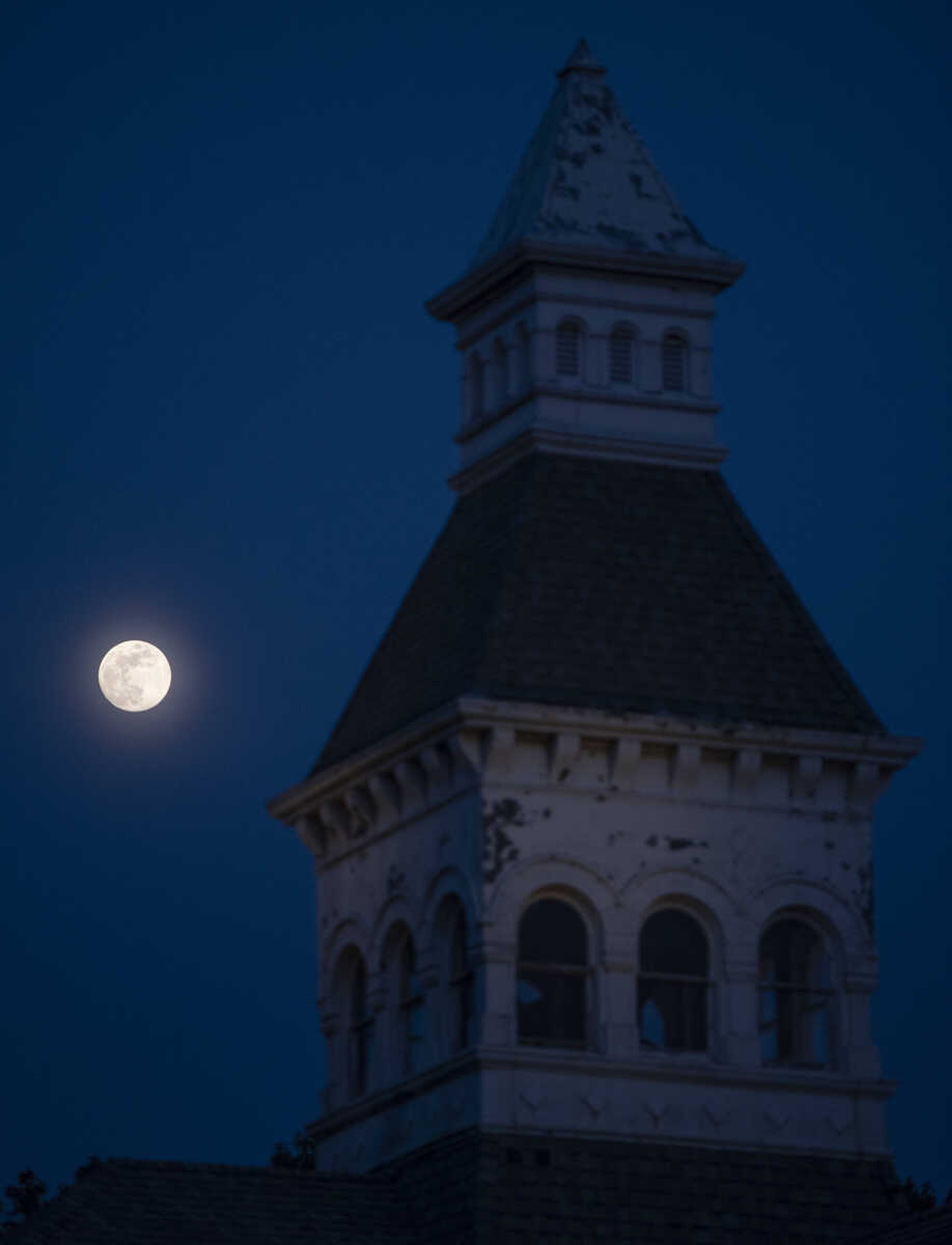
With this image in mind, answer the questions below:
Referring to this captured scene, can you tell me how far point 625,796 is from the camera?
130 ft

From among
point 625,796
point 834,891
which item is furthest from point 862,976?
point 625,796

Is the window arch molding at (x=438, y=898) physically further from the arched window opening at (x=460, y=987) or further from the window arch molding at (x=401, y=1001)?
the window arch molding at (x=401, y=1001)

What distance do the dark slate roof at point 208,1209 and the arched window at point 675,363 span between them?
10732 millimetres

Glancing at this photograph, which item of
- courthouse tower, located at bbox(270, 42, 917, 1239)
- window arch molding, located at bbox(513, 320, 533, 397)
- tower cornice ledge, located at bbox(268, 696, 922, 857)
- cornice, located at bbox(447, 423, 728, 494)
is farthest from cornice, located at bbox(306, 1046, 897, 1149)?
window arch molding, located at bbox(513, 320, 533, 397)

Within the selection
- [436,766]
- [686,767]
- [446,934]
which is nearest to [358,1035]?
[446,934]

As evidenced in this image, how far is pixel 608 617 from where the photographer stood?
4072 centimetres

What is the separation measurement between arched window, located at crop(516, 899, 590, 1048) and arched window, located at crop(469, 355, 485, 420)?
7.73 metres

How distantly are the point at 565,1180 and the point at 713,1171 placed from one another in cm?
186

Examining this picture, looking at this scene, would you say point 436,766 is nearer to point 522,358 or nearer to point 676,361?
point 522,358

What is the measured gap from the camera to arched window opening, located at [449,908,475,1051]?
3941 centimetres

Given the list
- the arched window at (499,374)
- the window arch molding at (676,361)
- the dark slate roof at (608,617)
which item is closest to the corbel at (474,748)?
the dark slate roof at (608,617)

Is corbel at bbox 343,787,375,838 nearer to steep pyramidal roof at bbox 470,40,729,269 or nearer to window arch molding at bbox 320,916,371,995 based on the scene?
window arch molding at bbox 320,916,371,995

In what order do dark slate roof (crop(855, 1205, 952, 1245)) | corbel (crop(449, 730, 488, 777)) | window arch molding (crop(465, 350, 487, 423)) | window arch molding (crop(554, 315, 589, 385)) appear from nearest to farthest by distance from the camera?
1. dark slate roof (crop(855, 1205, 952, 1245))
2. corbel (crop(449, 730, 488, 777))
3. window arch molding (crop(554, 315, 589, 385))
4. window arch molding (crop(465, 350, 487, 423))

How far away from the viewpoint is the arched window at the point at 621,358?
42812 millimetres
